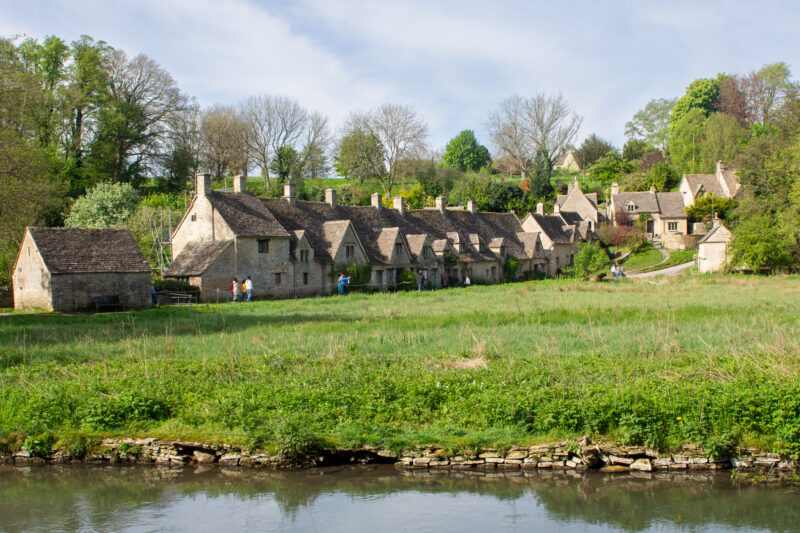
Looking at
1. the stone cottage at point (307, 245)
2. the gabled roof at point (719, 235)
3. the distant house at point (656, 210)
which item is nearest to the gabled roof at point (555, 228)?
the distant house at point (656, 210)

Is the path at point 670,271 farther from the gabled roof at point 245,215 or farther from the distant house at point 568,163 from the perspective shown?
the distant house at point 568,163

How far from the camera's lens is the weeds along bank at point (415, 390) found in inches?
500

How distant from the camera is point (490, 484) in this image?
460 inches

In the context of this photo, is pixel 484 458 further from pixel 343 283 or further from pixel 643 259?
pixel 643 259

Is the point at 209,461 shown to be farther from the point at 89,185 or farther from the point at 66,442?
the point at 89,185

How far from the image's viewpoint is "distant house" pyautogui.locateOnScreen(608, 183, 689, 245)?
8144cm

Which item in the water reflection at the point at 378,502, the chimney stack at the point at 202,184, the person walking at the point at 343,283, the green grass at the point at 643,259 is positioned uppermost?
the chimney stack at the point at 202,184

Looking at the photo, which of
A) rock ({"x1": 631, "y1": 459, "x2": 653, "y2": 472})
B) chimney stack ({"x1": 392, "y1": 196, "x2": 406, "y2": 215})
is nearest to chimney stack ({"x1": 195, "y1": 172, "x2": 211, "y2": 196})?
chimney stack ({"x1": 392, "y1": 196, "x2": 406, "y2": 215})

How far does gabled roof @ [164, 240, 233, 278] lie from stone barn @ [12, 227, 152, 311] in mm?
3726

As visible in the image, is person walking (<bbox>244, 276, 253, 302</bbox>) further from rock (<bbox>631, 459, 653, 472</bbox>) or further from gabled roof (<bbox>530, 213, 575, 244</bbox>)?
gabled roof (<bbox>530, 213, 575, 244</bbox>)

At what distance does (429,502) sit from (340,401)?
4.00 metres

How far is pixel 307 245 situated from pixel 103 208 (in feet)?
82.6

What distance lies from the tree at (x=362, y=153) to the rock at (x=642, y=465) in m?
77.8

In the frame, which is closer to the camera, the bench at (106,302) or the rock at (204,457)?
the rock at (204,457)
